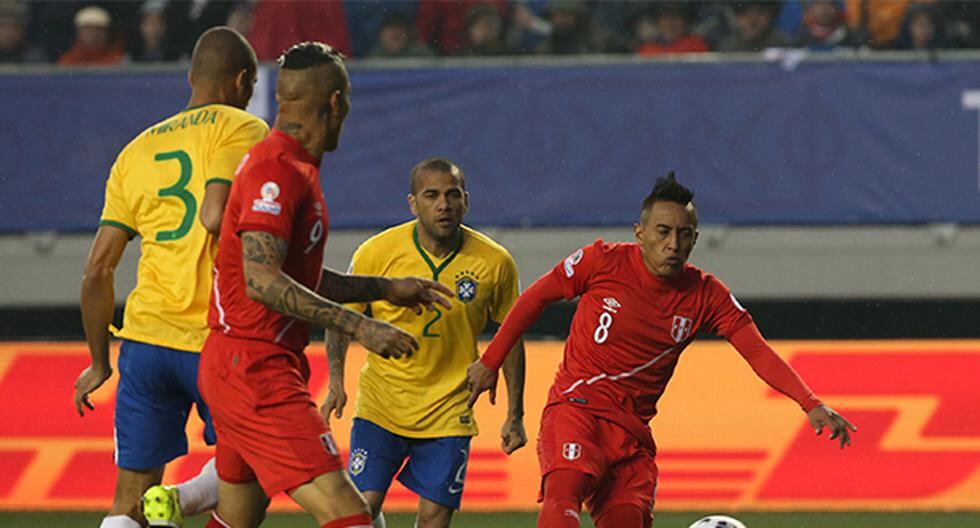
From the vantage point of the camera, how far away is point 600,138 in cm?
1316

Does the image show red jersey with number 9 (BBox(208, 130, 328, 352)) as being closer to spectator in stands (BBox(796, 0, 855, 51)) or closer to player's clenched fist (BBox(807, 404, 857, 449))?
player's clenched fist (BBox(807, 404, 857, 449))

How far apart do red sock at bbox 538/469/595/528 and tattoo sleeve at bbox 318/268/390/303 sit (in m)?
1.30

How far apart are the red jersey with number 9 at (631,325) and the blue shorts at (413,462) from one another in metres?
0.76

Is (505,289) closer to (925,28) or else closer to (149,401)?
(149,401)

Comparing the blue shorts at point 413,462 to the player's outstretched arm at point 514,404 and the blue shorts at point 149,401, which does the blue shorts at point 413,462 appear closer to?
the player's outstretched arm at point 514,404

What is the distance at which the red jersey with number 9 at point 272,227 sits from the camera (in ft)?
17.1

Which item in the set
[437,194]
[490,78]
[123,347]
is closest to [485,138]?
[490,78]

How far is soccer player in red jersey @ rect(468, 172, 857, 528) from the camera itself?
6816 mm

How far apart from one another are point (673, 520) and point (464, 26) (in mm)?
5262

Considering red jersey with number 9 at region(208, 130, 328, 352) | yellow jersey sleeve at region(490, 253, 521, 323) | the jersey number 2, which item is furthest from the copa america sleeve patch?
yellow jersey sleeve at region(490, 253, 521, 323)

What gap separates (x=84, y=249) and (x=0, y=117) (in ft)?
4.13

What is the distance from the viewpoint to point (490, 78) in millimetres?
13188

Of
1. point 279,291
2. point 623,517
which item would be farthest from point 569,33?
point 279,291

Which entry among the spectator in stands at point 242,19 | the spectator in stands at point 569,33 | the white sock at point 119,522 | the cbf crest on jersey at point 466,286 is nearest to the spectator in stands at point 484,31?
the spectator in stands at point 569,33
